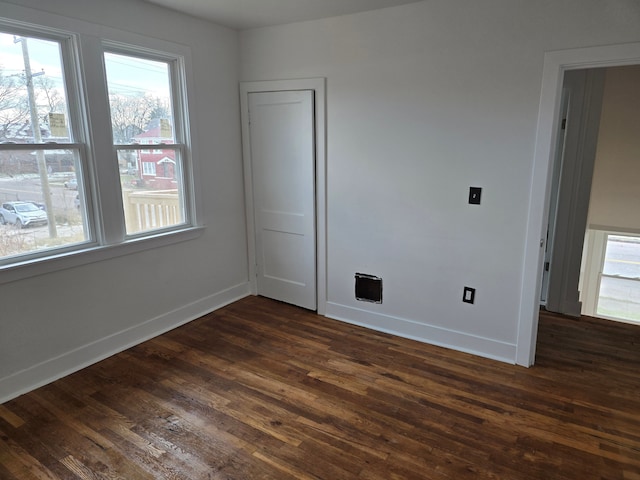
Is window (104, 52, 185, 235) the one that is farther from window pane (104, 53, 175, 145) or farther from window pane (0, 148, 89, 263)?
window pane (0, 148, 89, 263)

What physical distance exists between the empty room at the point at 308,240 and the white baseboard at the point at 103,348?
17 millimetres

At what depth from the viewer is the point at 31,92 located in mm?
2463

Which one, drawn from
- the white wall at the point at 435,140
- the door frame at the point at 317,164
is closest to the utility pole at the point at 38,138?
the door frame at the point at 317,164

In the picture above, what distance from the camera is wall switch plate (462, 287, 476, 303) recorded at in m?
3.02

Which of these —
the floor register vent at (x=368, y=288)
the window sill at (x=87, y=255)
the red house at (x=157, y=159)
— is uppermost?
the red house at (x=157, y=159)

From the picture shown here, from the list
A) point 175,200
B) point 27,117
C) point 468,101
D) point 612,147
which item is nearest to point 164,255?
point 175,200

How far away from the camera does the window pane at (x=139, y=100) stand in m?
2.92

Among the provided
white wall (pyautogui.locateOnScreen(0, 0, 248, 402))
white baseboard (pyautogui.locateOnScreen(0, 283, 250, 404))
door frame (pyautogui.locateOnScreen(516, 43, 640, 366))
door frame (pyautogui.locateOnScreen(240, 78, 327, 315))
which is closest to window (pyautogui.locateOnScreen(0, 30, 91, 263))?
white wall (pyautogui.locateOnScreen(0, 0, 248, 402))

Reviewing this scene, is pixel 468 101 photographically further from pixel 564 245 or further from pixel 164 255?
pixel 164 255

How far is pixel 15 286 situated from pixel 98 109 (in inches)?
49.1

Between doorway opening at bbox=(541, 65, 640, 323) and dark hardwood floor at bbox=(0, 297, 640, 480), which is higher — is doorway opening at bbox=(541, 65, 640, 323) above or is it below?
above

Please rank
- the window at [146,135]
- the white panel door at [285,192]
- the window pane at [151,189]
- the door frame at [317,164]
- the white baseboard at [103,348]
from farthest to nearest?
the white panel door at [285,192] → the door frame at [317,164] → the window pane at [151,189] → the window at [146,135] → the white baseboard at [103,348]

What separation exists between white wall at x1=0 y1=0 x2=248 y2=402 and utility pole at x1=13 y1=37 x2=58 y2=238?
0.25m

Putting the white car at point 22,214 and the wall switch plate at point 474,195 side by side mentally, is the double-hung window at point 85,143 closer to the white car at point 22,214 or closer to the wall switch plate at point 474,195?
the white car at point 22,214
